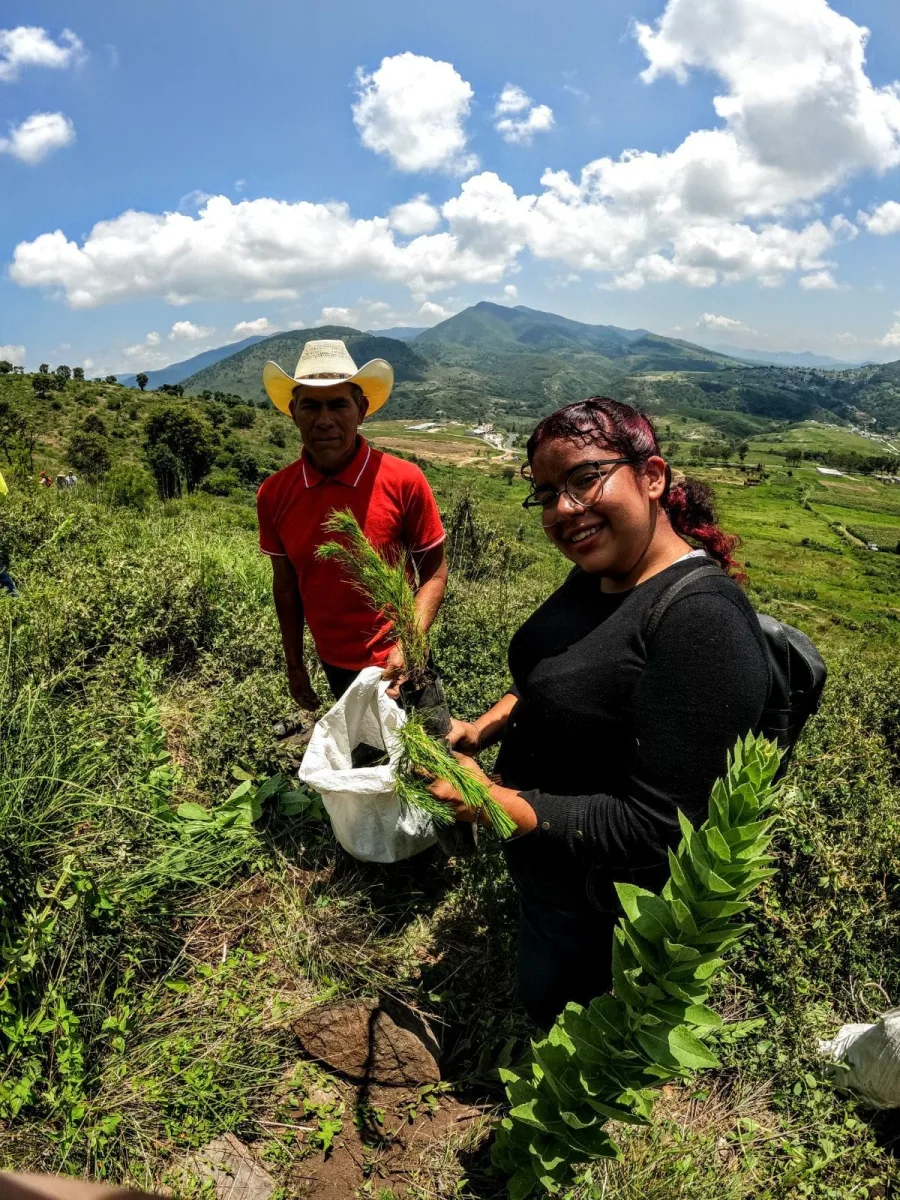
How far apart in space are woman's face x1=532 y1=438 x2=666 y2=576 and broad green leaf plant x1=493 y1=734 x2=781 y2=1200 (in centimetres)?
57

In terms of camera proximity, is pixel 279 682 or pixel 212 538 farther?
pixel 212 538

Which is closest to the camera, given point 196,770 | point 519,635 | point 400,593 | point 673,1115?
point 400,593

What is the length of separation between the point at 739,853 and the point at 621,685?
520 mm

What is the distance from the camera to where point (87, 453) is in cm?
4144

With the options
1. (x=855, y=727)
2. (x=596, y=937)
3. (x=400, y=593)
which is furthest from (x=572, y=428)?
(x=855, y=727)

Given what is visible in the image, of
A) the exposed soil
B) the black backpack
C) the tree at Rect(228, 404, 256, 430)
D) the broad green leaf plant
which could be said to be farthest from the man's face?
the tree at Rect(228, 404, 256, 430)

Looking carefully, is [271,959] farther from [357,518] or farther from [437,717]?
[357,518]

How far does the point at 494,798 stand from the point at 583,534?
74 centimetres

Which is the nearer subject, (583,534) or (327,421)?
(583,534)

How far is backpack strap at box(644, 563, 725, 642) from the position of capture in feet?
4.88

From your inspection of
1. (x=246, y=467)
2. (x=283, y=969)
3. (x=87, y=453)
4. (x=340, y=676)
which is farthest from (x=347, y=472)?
(x=246, y=467)

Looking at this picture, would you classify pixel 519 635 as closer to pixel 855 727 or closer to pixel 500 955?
pixel 500 955

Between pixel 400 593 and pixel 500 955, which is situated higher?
pixel 400 593

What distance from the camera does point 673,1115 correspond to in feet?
7.09
